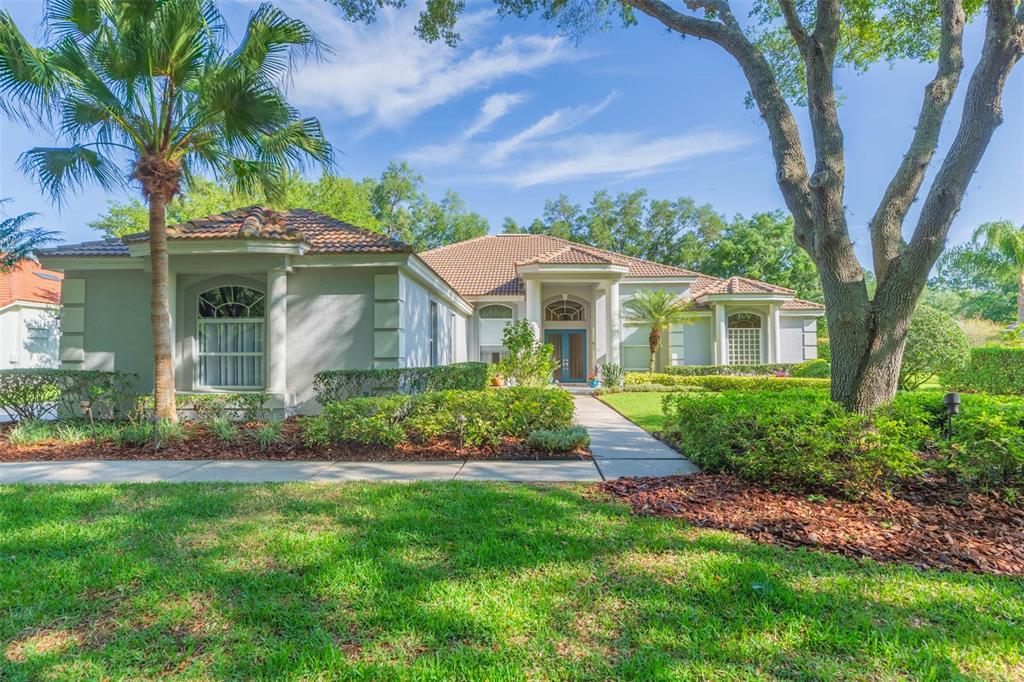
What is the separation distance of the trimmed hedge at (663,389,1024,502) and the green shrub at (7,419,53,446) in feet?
34.2

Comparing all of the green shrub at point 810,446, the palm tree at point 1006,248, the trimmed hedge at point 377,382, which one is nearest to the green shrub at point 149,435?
the trimmed hedge at point 377,382

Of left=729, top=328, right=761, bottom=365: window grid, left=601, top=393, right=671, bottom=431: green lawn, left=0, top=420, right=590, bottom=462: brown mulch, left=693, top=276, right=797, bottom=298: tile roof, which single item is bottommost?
left=601, top=393, right=671, bottom=431: green lawn

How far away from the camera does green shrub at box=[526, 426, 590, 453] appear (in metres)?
6.74

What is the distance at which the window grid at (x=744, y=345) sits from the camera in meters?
23.2

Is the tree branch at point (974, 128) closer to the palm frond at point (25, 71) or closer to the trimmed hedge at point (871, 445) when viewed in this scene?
the trimmed hedge at point (871, 445)

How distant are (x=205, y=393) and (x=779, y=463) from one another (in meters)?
9.98

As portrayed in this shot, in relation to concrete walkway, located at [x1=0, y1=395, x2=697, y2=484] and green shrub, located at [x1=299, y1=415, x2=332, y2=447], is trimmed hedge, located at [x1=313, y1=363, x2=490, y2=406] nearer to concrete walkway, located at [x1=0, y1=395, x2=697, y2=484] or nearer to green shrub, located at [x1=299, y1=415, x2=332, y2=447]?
green shrub, located at [x1=299, y1=415, x2=332, y2=447]

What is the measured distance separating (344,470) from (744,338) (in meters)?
22.0

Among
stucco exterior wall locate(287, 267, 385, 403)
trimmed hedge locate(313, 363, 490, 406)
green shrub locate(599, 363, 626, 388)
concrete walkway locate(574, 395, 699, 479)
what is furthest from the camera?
green shrub locate(599, 363, 626, 388)

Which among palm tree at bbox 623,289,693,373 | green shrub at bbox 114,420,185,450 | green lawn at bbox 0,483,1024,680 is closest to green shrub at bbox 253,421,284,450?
green shrub at bbox 114,420,185,450

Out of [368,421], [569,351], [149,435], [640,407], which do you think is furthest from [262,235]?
[569,351]

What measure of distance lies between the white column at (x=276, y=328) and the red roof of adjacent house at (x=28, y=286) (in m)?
14.2

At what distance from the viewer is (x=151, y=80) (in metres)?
7.41

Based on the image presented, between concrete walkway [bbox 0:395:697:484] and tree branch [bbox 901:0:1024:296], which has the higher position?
tree branch [bbox 901:0:1024:296]
